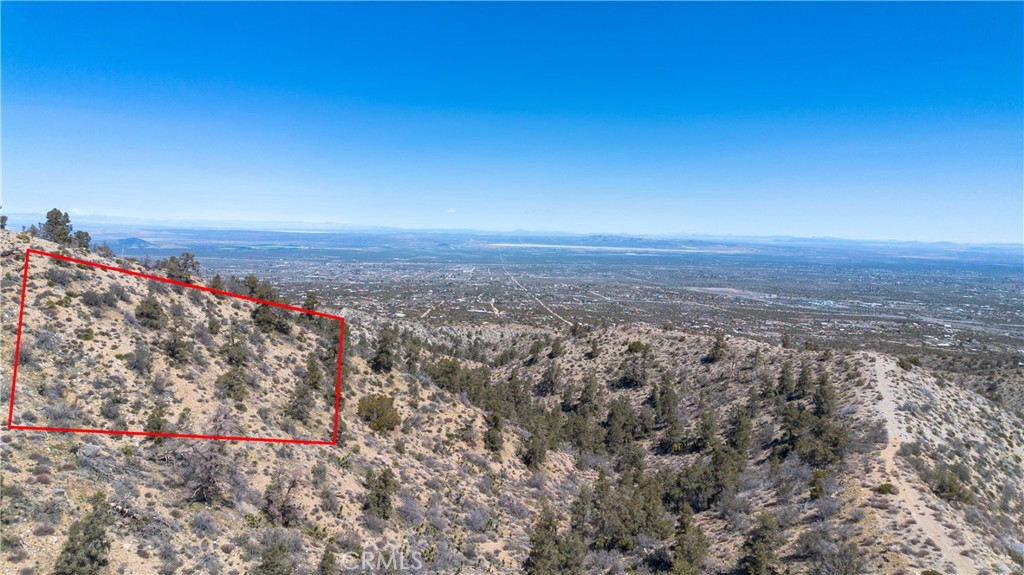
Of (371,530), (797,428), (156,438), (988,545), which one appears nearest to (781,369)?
(797,428)

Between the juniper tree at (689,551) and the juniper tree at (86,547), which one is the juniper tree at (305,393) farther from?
the juniper tree at (689,551)

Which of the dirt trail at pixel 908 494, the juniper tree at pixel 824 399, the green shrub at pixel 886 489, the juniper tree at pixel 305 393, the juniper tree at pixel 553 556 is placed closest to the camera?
the dirt trail at pixel 908 494

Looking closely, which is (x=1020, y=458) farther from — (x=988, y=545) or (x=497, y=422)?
(x=497, y=422)

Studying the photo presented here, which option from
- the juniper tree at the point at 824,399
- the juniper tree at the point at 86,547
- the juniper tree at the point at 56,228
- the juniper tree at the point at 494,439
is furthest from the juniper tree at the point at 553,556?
the juniper tree at the point at 56,228

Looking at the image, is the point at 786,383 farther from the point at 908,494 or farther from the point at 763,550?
the point at 763,550

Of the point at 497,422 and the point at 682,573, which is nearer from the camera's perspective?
the point at 682,573

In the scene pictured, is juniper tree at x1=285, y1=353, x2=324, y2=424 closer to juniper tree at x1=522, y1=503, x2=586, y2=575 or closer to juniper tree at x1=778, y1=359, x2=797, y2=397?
juniper tree at x1=522, y1=503, x2=586, y2=575

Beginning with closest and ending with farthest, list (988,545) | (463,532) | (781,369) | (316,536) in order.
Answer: (316,536)
(988,545)
(463,532)
(781,369)

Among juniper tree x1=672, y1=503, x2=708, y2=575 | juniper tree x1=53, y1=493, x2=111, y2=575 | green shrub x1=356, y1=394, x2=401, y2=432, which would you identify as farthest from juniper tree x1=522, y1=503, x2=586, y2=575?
juniper tree x1=53, y1=493, x2=111, y2=575
